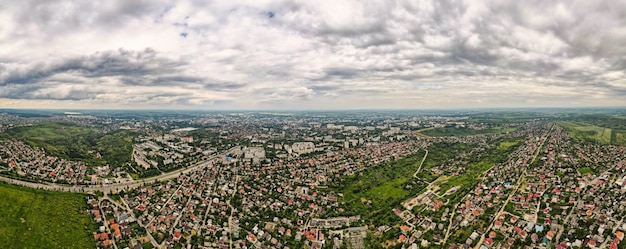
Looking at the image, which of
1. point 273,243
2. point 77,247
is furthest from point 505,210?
point 77,247

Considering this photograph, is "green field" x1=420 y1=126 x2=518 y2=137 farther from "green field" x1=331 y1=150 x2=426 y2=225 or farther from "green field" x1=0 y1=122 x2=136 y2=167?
"green field" x1=0 y1=122 x2=136 y2=167

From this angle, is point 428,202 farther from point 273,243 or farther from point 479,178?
point 273,243

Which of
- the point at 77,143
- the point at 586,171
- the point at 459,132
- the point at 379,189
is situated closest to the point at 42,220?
the point at 379,189

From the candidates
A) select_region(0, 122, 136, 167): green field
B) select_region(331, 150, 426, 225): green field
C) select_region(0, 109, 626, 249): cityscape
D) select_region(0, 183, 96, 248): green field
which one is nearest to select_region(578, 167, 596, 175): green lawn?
select_region(0, 109, 626, 249): cityscape

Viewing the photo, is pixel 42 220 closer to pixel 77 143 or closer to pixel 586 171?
pixel 77 143

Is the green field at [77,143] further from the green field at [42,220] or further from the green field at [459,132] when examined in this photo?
the green field at [459,132]

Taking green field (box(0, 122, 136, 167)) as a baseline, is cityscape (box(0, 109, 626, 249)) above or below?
below
